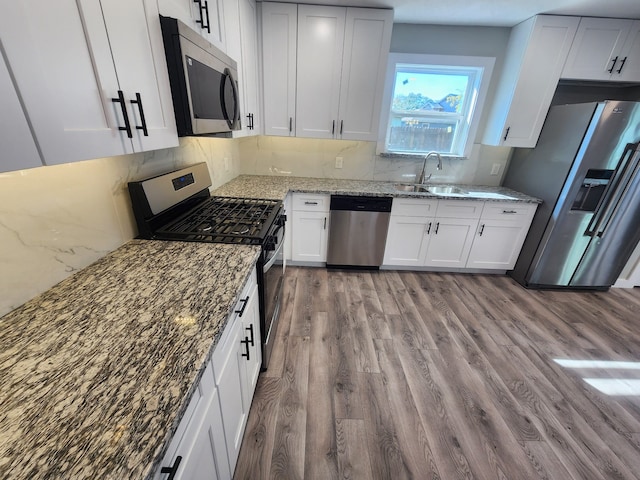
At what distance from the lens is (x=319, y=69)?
2.52 metres

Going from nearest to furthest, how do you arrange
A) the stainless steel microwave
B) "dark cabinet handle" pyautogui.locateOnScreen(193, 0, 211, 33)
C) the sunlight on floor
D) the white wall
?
the white wall
the stainless steel microwave
"dark cabinet handle" pyautogui.locateOnScreen(193, 0, 211, 33)
the sunlight on floor

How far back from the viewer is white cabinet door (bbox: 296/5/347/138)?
2.37 metres

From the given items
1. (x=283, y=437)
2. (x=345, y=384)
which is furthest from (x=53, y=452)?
(x=345, y=384)

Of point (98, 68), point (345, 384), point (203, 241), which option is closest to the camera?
point (98, 68)

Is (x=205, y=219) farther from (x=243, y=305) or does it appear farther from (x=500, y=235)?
(x=500, y=235)

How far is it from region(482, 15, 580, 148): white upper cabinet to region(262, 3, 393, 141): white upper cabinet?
1290mm

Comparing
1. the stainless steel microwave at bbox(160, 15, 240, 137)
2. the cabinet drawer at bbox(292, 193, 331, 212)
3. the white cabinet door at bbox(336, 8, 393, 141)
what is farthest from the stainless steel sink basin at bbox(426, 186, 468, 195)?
the stainless steel microwave at bbox(160, 15, 240, 137)

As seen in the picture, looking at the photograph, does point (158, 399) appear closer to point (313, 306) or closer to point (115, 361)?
point (115, 361)

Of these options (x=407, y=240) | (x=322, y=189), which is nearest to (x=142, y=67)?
(x=322, y=189)

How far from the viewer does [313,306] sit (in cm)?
242

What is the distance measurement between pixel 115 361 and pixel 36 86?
674 millimetres

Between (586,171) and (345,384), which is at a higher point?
(586,171)

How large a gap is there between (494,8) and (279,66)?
1892mm

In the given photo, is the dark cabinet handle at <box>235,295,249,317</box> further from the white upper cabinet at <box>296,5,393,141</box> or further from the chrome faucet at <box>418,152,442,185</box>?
the chrome faucet at <box>418,152,442,185</box>
